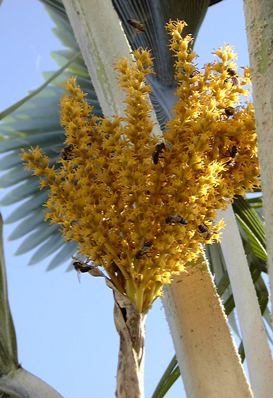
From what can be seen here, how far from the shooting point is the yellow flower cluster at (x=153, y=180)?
424 millimetres

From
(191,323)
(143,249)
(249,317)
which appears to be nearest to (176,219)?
(143,249)

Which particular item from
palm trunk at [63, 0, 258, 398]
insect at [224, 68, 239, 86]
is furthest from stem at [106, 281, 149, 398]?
insect at [224, 68, 239, 86]

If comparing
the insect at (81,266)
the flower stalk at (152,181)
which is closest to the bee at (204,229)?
the flower stalk at (152,181)

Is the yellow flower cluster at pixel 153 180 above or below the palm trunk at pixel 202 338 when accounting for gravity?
above

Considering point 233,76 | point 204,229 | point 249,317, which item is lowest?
point 249,317

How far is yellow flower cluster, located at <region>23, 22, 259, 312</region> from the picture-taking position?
0.42 metres

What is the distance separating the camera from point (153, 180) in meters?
0.44

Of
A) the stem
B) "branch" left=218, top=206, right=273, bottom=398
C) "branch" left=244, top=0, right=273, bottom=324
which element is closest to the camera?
"branch" left=244, top=0, right=273, bottom=324

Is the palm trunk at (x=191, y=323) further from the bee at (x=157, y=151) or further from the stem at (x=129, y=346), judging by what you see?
the bee at (x=157, y=151)

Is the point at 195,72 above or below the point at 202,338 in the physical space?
above

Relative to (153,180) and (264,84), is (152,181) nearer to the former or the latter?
(153,180)

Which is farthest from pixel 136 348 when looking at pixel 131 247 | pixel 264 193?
pixel 264 193

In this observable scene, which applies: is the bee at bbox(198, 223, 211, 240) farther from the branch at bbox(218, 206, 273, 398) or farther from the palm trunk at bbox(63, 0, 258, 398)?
the branch at bbox(218, 206, 273, 398)

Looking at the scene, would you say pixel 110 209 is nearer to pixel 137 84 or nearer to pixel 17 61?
pixel 137 84
